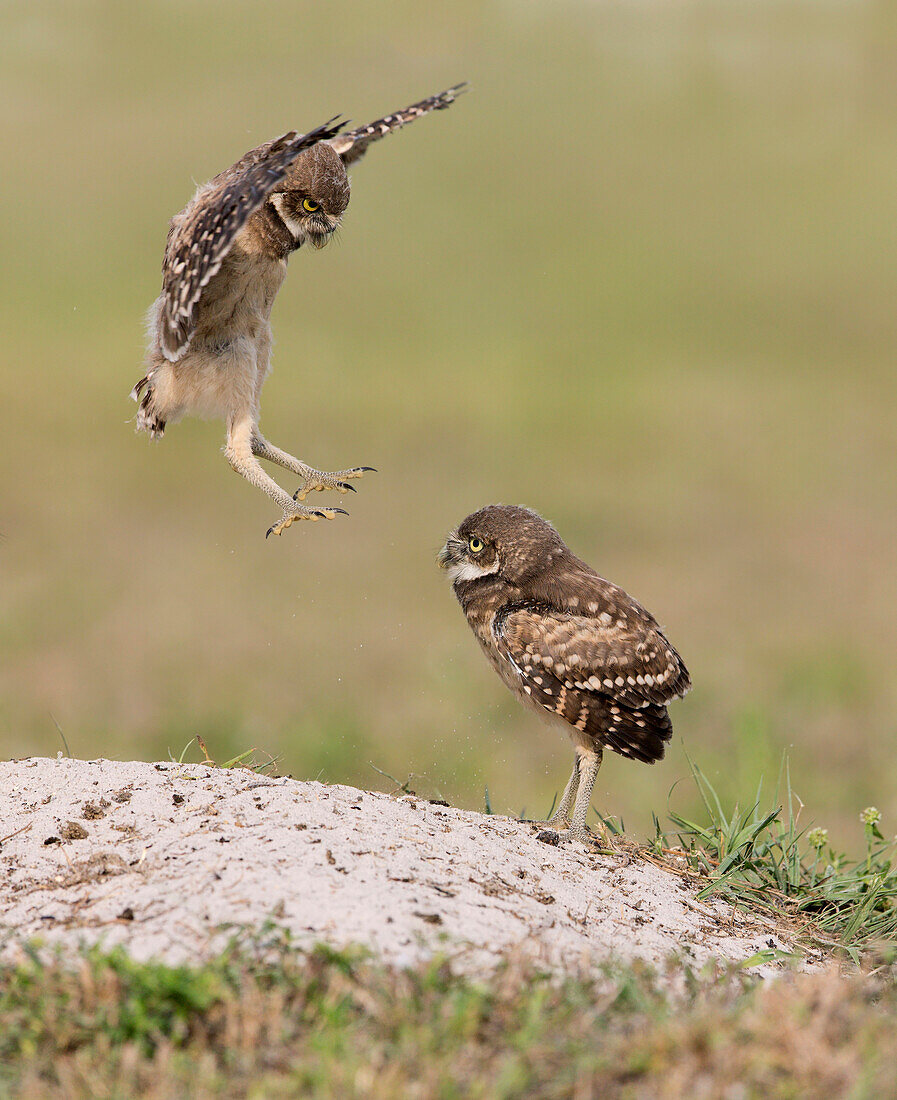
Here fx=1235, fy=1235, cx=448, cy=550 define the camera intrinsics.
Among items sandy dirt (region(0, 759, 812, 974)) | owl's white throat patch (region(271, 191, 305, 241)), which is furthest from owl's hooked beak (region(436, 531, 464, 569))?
owl's white throat patch (region(271, 191, 305, 241))

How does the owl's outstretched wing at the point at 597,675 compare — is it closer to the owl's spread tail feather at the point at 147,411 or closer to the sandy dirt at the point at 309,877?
the sandy dirt at the point at 309,877

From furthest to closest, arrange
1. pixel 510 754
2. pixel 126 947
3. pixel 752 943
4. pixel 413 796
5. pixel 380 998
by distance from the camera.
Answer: pixel 510 754, pixel 413 796, pixel 752 943, pixel 126 947, pixel 380 998

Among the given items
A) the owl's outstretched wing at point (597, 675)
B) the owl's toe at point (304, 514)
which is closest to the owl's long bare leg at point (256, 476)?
the owl's toe at point (304, 514)

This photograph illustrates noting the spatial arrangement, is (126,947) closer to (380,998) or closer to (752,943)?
(380,998)

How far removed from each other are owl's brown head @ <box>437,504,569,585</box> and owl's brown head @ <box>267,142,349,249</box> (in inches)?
70.0

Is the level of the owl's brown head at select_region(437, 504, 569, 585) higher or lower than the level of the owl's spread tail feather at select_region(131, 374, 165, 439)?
higher

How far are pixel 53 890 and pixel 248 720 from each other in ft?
17.0

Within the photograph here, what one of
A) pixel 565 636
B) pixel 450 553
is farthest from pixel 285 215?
pixel 565 636

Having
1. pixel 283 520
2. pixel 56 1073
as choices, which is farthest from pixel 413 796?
pixel 56 1073

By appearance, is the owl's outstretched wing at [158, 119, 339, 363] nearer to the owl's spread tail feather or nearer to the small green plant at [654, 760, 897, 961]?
the owl's spread tail feather

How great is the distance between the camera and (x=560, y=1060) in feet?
10.9

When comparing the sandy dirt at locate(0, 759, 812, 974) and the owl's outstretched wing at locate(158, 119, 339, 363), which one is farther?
the owl's outstretched wing at locate(158, 119, 339, 363)

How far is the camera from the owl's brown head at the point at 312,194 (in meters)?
6.18

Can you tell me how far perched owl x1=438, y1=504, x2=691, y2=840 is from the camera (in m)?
6.19
